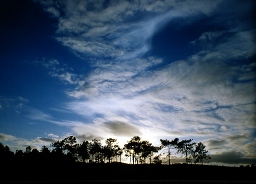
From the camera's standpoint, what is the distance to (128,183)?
16.4m

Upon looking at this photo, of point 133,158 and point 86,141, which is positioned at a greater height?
point 86,141

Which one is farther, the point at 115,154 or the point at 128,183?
the point at 115,154

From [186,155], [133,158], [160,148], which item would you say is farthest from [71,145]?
[186,155]

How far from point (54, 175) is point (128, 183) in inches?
910

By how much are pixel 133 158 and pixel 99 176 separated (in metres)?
67.1

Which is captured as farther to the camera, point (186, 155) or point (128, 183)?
point (186, 155)

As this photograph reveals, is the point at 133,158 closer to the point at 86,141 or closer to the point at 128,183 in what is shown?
the point at 86,141

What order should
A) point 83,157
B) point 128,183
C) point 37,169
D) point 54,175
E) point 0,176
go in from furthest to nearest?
1. point 83,157
2. point 37,169
3. point 54,175
4. point 0,176
5. point 128,183

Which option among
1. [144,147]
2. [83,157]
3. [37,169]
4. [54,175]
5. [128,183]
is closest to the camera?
[128,183]

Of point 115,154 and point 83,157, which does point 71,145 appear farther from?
point 115,154

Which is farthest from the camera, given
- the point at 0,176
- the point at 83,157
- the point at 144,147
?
the point at 83,157

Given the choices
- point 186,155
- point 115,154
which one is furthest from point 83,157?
point 186,155

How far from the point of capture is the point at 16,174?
33.0 meters

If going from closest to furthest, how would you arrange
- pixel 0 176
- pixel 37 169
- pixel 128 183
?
1. pixel 128 183
2. pixel 0 176
3. pixel 37 169
